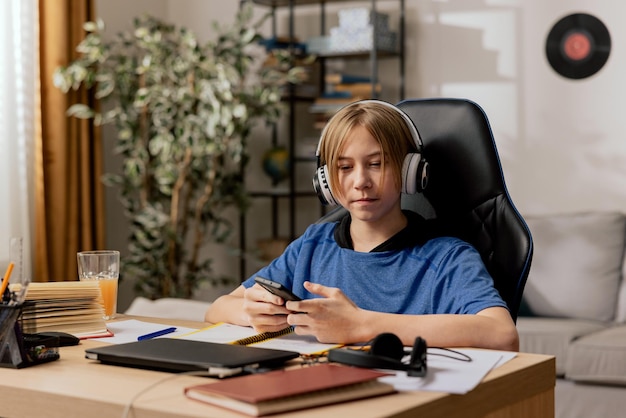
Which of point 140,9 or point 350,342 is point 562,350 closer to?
point 350,342

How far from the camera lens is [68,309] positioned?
1.67 meters

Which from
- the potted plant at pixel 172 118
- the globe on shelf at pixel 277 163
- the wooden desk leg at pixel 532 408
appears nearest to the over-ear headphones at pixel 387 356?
the wooden desk leg at pixel 532 408

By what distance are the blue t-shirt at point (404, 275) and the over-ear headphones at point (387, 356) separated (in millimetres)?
372

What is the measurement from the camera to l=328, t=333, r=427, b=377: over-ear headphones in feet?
4.09

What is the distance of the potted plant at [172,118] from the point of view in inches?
167

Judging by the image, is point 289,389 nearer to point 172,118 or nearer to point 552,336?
point 552,336

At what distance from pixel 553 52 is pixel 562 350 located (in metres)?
1.48

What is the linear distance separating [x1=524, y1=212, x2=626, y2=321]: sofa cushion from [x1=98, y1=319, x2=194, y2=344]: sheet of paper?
2220 mm

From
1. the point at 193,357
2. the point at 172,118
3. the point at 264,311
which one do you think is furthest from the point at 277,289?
the point at 172,118

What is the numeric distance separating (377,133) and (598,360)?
1747 mm

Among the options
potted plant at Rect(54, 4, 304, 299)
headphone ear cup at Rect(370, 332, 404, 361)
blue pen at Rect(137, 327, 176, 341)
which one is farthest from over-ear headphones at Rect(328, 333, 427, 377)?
potted plant at Rect(54, 4, 304, 299)

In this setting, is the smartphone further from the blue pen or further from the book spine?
the blue pen

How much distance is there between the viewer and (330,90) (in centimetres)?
475

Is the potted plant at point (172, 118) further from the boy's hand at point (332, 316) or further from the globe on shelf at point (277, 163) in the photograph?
the boy's hand at point (332, 316)
